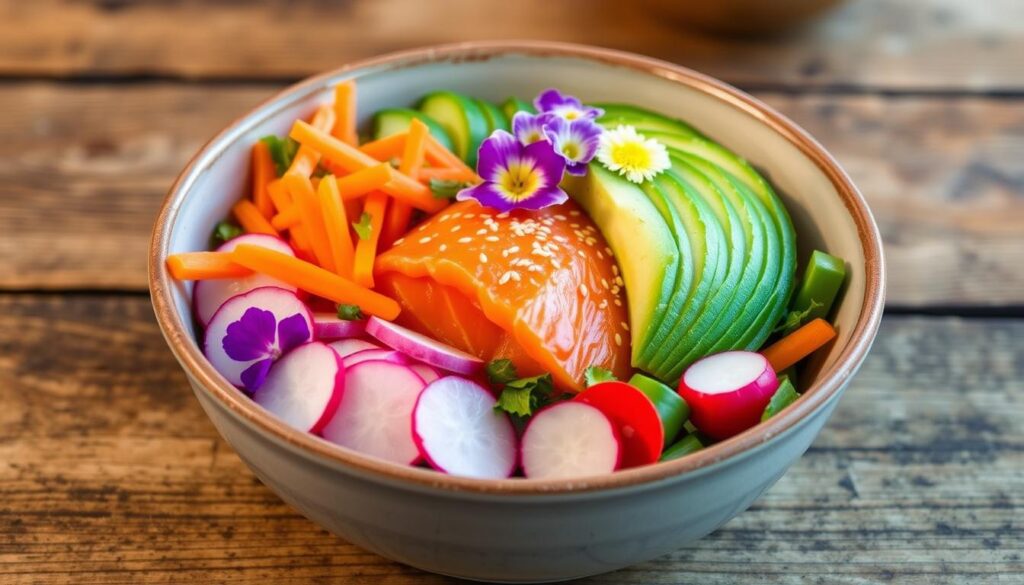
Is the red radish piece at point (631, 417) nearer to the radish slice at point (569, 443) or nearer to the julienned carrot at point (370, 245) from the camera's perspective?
the radish slice at point (569, 443)

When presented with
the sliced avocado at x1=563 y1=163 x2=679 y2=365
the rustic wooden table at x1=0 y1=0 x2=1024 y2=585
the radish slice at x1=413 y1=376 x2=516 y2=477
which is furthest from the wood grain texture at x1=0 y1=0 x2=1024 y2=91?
the radish slice at x1=413 y1=376 x2=516 y2=477

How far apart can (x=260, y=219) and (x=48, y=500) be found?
0.78 metres

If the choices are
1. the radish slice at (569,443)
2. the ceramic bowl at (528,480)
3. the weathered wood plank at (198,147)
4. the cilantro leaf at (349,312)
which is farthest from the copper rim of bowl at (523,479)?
the weathered wood plank at (198,147)

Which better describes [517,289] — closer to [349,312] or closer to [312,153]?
[349,312]

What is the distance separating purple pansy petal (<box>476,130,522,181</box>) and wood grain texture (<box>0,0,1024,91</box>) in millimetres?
1669

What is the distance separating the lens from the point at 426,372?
6.73 ft

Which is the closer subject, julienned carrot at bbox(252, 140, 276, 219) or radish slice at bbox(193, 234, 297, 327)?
radish slice at bbox(193, 234, 297, 327)

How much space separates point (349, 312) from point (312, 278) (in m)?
0.11

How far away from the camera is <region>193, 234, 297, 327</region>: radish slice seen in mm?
2191

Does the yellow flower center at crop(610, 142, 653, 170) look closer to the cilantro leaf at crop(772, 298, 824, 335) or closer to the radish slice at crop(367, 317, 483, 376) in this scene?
the cilantro leaf at crop(772, 298, 824, 335)

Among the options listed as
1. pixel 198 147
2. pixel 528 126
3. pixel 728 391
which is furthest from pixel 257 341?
pixel 198 147

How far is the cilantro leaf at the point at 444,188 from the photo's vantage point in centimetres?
237

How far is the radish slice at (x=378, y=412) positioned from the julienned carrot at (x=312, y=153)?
1.92ft

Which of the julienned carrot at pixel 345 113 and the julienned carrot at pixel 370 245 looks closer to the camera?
the julienned carrot at pixel 370 245
